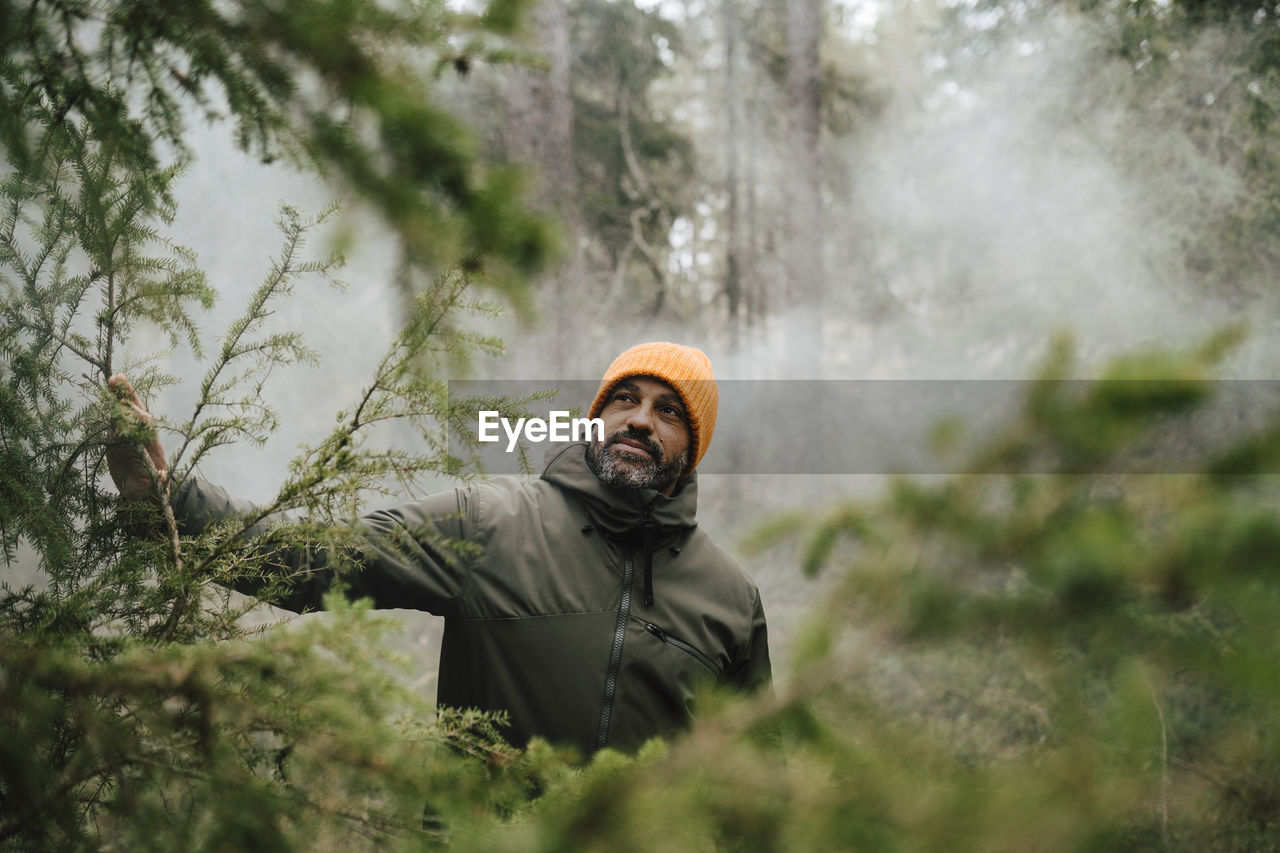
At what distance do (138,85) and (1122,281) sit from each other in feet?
28.6

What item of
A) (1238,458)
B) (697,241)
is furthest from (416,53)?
(697,241)

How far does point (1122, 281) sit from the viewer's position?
25.0 feet

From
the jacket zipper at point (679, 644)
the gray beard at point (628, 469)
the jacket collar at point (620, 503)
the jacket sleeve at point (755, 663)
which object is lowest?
the jacket sleeve at point (755, 663)

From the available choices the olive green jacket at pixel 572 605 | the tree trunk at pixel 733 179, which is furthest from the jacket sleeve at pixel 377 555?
the tree trunk at pixel 733 179

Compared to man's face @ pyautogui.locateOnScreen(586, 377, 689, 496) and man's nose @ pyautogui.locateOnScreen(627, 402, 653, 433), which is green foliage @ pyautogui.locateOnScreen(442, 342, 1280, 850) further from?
man's nose @ pyautogui.locateOnScreen(627, 402, 653, 433)

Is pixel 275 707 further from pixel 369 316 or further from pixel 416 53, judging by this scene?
pixel 369 316

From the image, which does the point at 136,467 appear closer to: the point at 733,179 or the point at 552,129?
the point at 552,129

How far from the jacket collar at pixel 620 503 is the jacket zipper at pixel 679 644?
0.30m

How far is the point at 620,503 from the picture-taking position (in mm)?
2297

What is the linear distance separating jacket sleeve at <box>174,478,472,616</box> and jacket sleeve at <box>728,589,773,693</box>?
3.06 feet

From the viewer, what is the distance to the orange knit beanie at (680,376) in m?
2.64

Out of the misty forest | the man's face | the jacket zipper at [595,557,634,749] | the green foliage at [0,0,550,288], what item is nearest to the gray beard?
the man's face

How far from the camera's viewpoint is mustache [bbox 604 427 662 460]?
245 cm

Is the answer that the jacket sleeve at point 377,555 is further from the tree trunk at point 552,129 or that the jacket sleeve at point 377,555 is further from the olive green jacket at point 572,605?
the tree trunk at point 552,129
